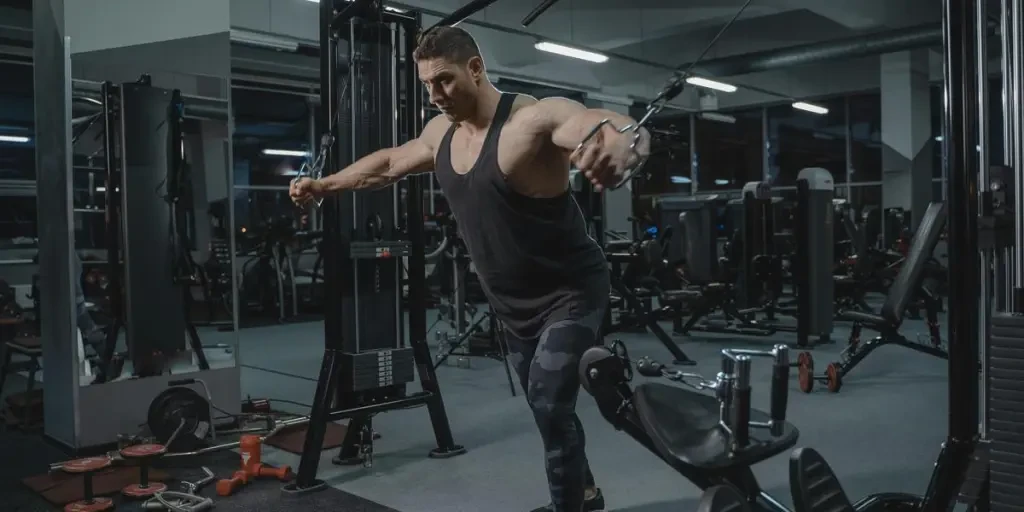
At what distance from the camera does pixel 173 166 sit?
13.2ft

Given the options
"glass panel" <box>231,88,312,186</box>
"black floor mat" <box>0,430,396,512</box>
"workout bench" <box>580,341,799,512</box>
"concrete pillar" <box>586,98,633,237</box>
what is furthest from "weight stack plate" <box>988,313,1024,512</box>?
"concrete pillar" <box>586,98,633,237</box>

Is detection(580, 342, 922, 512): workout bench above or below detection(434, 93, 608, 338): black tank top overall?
below

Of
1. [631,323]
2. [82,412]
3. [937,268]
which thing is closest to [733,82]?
[937,268]

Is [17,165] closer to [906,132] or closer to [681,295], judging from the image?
[681,295]

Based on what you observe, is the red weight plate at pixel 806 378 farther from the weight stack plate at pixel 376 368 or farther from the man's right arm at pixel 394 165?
the man's right arm at pixel 394 165

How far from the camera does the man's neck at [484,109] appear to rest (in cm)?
203

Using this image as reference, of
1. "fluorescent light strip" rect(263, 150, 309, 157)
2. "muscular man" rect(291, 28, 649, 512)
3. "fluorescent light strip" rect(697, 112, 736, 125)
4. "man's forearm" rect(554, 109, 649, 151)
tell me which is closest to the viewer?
"man's forearm" rect(554, 109, 649, 151)

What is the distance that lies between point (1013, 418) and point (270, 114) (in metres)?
10.1

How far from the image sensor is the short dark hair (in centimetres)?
195

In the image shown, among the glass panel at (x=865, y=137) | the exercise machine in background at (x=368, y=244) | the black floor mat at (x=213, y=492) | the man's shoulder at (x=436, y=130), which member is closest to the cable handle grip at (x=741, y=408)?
the man's shoulder at (x=436, y=130)

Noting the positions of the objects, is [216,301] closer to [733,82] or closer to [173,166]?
[173,166]

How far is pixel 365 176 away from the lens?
249 cm

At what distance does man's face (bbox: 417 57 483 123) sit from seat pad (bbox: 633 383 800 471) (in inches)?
34.0

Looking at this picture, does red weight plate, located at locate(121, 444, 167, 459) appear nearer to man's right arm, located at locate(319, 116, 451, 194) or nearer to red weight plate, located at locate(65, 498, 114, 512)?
red weight plate, located at locate(65, 498, 114, 512)
